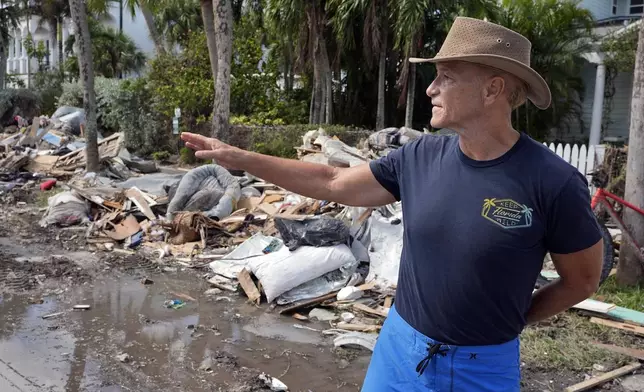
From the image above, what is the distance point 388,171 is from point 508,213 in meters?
0.59

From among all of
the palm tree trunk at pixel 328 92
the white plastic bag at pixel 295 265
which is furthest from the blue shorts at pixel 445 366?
the palm tree trunk at pixel 328 92

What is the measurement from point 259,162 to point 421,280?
809 millimetres

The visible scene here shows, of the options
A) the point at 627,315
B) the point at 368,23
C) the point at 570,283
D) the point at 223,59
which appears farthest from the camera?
the point at 368,23

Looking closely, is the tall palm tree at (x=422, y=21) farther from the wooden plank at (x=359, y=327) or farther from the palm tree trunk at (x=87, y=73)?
the wooden plank at (x=359, y=327)

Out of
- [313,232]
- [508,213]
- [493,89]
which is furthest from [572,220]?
[313,232]

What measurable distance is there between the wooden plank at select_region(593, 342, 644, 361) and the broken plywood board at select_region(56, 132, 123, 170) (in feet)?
43.3

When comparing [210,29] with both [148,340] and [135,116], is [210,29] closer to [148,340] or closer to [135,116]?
[135,116]

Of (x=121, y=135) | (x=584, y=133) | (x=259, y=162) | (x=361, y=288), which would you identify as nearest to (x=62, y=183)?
(x=121, y=135)

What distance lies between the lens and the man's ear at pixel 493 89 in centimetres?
201

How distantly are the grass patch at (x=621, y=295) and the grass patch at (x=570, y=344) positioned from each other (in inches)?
21.6

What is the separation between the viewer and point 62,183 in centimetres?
1402

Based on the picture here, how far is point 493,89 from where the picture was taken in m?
2.02

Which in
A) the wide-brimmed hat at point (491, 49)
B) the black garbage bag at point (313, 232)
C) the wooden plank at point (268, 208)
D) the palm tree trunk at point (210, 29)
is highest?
the palm tree trunk at point (210, 29)

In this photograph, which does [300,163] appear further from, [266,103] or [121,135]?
[266,103]
